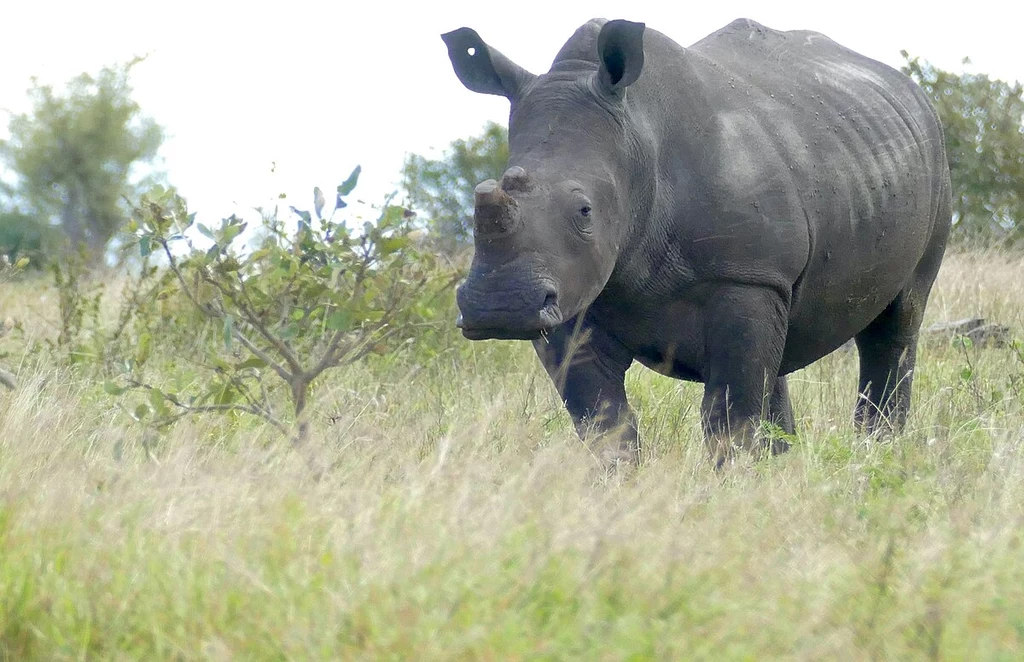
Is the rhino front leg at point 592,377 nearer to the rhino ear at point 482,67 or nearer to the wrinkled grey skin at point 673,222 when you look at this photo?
the wrinkled grey skin at point 673,222

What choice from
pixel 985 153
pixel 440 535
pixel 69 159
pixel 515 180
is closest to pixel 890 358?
pixel 515 180

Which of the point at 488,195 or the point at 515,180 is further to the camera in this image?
the point at 515,180

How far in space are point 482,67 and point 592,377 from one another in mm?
1115

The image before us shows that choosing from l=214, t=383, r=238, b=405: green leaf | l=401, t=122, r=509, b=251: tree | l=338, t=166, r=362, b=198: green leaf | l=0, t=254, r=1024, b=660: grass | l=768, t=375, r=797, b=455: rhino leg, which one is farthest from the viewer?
l=401, t=122, r=509, b=251: tree

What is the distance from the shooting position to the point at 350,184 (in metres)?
5.06

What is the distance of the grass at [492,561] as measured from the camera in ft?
8.63

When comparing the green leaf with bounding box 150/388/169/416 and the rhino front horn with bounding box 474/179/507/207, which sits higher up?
the rhino front horn with bounding box 474/179/507/207

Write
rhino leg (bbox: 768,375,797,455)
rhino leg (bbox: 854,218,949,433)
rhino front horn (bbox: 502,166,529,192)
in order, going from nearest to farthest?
rhino front horn (bbox: 502,166,529,192)
rhino leg (bbox: 768,375,797,455)
rhino leg (bbox: 854,218,949,433)

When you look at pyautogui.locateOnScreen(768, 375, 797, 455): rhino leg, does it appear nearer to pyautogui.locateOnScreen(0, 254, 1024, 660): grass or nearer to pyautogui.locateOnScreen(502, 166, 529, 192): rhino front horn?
pyautogui.locateOnScreen(0, 254, 1024, 660): grass

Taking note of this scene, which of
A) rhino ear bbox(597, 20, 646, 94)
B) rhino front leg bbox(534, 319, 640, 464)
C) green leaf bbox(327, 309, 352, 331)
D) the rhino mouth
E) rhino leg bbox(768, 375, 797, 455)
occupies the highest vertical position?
rhino ear bbox(597, 20, 646, 94)

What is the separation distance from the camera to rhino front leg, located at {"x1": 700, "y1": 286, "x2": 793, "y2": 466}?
4812 millimetres

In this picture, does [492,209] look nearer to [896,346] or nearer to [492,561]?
[492,561]

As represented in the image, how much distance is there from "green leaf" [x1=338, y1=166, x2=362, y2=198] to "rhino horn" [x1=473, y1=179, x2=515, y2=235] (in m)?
0.97

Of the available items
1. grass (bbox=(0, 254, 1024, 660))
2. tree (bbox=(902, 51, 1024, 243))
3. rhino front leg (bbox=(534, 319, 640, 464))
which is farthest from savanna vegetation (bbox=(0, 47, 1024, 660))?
tree (bbox=(902, 51, 1024, 243))
